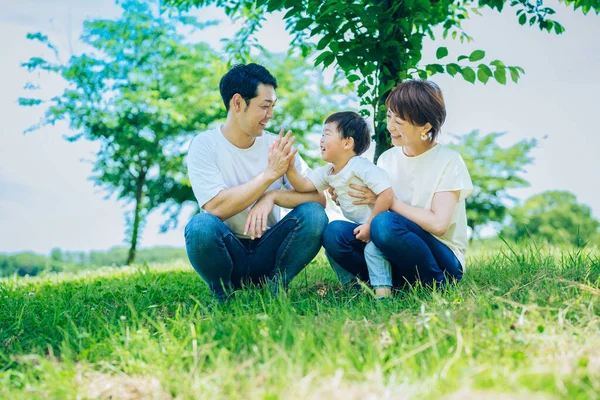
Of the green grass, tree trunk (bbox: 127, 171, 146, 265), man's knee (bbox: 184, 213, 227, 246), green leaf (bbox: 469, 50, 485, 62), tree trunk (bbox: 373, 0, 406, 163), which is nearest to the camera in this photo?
the green grass

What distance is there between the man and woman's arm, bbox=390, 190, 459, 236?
0.64 m

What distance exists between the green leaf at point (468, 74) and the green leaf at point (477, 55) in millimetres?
103

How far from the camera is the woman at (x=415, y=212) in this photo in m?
3.52

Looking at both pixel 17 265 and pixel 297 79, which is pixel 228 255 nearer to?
pixel 297 79

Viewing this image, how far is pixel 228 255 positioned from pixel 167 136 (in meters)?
10.1

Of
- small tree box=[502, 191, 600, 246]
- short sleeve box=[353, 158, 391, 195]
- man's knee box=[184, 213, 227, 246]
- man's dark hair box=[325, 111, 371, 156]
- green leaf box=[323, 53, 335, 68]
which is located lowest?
small tree box=[502, 191, 600, 246]

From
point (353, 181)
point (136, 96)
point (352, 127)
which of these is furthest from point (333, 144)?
point (136, 96)

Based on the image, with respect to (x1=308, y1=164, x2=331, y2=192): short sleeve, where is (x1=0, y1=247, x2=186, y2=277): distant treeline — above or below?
below

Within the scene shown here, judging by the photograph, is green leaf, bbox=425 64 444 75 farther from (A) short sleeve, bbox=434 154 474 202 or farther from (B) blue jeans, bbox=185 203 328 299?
(B) blue jeans, bbox=185 203 328 299

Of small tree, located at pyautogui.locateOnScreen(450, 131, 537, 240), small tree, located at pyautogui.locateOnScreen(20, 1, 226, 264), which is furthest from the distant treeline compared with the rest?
small tree, located at pyautogui.locateOnScreen(450, 131, 537, 240)

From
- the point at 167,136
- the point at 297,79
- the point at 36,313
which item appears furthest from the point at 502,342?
the point at 297,79

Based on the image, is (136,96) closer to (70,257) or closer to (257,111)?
(70,257)

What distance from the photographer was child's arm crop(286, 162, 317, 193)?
12.7 feet

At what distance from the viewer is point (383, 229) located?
11.4 ft
